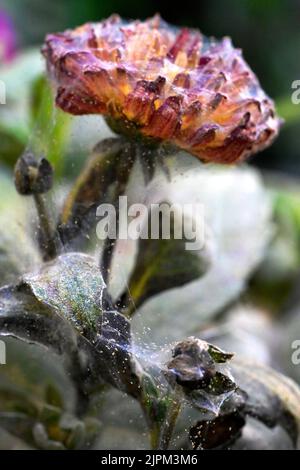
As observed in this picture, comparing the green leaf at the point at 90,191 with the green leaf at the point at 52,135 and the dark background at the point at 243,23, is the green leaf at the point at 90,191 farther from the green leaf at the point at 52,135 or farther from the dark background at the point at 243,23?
the dark background at the point at 243,23

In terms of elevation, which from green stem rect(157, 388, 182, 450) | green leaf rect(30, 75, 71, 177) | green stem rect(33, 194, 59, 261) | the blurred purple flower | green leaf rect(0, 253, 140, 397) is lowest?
green stem rect(157, 388, 182, 450)

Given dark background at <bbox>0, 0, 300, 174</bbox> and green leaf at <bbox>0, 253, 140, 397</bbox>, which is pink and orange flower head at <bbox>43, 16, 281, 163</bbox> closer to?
green leaf at <bbox>0, 253, 140, 397</bbox>

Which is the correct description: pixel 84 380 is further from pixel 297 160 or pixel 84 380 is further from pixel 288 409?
pixel 297 160

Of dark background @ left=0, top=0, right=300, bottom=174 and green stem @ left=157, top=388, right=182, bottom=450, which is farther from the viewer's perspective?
dark background @ left=0, top=0, right=300, bottom=174

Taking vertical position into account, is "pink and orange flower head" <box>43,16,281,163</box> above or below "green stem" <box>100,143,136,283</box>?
above

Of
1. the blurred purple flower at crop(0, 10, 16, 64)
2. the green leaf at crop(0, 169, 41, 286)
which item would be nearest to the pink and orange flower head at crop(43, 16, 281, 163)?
the green leaf at crop(0, 169, 41, 286)

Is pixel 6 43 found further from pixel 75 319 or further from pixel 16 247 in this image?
pixel 75 319
